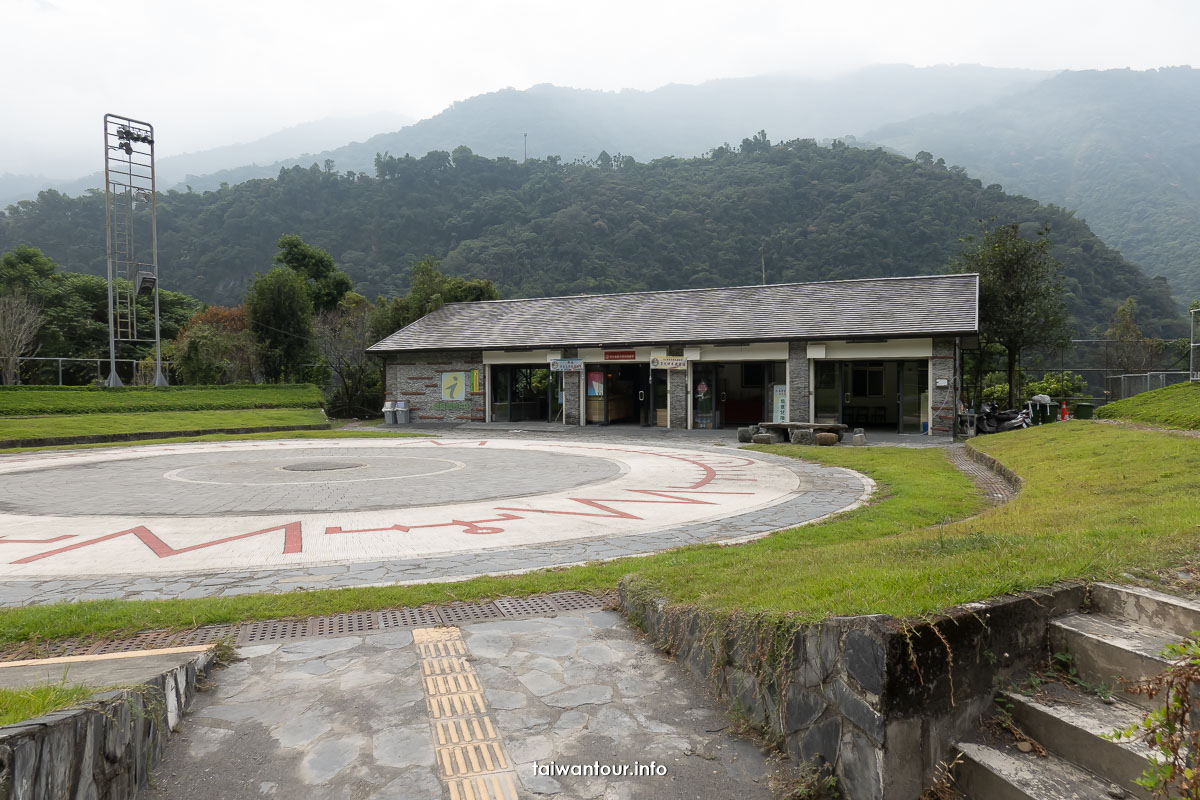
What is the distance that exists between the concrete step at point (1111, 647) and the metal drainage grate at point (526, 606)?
10.2ft

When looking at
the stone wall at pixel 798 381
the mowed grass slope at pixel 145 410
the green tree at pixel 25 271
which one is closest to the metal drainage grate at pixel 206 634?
the mowed grass slope at pixel 145 410

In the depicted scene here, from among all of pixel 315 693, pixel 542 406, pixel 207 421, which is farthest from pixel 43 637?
pixel 542 406

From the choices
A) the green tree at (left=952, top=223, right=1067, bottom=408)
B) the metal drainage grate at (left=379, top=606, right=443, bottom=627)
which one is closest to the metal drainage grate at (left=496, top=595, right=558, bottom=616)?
the metal drainage grate at (left=379, top=606, right=443, bottom=627)

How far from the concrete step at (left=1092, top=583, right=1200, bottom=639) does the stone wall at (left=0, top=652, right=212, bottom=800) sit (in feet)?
14.1

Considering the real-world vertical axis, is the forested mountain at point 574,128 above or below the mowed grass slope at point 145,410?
above

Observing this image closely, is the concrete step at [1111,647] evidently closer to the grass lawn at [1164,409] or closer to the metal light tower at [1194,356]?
the grass lawn at [1164,409]

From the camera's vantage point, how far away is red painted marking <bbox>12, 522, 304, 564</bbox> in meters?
6.93

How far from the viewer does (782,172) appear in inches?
2290

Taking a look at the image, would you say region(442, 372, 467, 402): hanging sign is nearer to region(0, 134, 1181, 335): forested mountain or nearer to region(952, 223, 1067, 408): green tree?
region(952, 223, 1067, 408): green tree

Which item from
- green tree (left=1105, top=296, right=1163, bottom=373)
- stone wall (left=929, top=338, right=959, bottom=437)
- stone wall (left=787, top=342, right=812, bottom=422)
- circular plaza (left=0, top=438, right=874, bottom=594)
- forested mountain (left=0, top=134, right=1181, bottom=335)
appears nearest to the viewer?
circular plaza (left=0, top=438, right=874, bottom=594)

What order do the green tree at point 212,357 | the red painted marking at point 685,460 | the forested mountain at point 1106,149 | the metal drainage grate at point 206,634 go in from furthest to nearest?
1. the forested mountain at point 1106,149
2. the green tree at point 212,357
3. the red painted marking at point 685,460
4. the metal drainage grate at point 206,634

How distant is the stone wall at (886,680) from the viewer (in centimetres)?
263

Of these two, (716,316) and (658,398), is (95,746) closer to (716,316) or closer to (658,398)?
(658,398)

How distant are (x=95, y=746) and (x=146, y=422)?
24.7 metres
